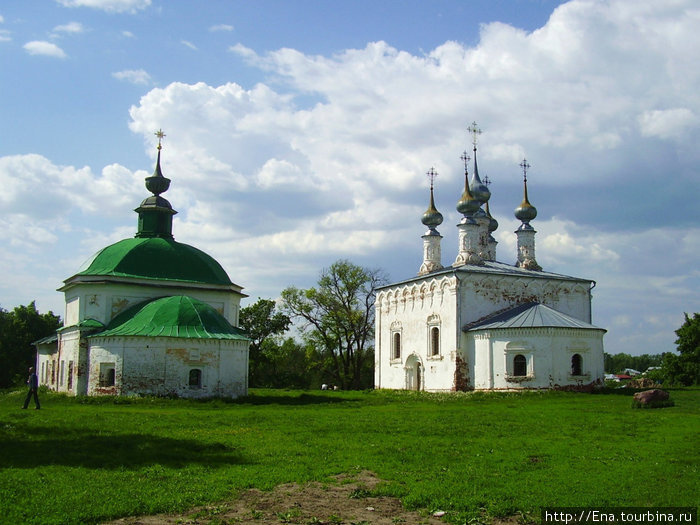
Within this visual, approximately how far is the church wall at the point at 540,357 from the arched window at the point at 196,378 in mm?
13190

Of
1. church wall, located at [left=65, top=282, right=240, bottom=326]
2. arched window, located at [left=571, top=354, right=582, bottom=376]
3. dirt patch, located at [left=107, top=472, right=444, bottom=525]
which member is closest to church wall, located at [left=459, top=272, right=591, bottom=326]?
arched window, located at [left=571, top=354, right=582, bottom=376]

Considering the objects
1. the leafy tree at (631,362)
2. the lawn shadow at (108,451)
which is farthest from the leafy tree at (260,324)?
the leafy tree at (631,362)

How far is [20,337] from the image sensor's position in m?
47.9

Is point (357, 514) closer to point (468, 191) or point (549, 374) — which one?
point (549, 374)

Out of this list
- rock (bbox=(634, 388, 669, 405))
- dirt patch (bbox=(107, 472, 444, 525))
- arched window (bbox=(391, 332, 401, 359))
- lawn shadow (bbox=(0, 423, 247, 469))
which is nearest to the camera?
dirt patch (bbox=(107, 472, 444, 525))

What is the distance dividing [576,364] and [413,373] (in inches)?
381

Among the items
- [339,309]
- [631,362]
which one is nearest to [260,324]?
[339,309]

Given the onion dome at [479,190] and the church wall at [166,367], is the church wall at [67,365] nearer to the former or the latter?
the church wall at [166,367]

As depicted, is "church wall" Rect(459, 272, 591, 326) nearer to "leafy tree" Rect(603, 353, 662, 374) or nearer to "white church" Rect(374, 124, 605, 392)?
"white church" Rect(374, 124, 605, 392)

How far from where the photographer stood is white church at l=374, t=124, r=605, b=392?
29.8 m

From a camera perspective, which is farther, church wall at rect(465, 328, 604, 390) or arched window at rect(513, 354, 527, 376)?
arched window at rect(513, 354, 527, 376)

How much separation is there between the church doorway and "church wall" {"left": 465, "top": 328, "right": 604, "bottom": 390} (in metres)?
5.68

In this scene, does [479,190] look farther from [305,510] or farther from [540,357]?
[305,510]

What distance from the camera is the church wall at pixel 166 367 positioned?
25.9 meters
